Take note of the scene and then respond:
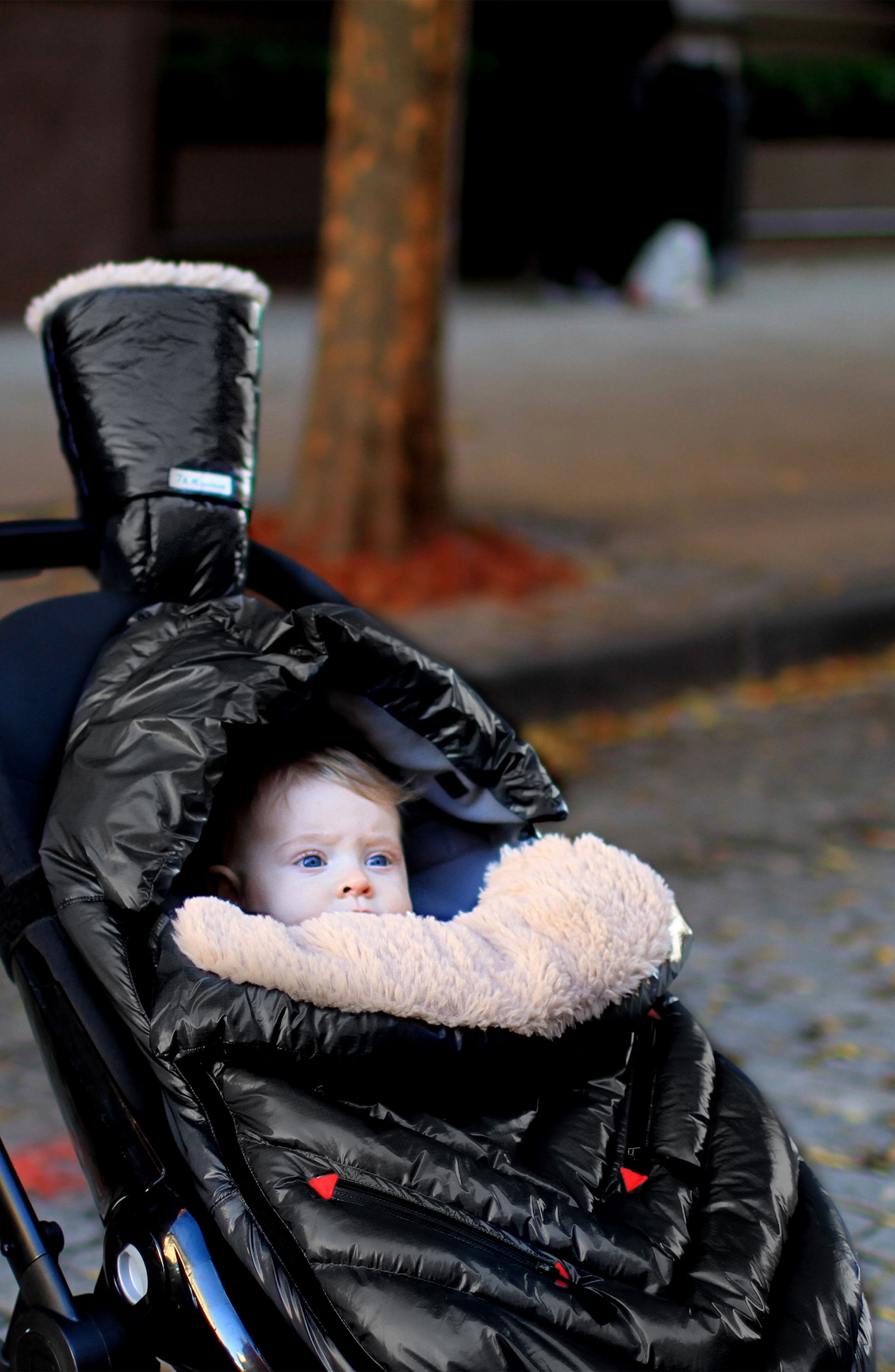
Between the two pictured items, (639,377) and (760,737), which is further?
(639,377)

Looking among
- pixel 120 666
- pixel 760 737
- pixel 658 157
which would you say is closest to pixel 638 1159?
pixel 120 666

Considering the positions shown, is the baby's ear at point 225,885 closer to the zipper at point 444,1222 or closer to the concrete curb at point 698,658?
the zipper at point 444,1222

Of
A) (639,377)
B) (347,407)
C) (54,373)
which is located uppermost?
(54,373)

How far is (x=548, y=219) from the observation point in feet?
54.4

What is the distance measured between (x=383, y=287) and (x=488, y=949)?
5198 mm

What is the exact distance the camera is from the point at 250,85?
573 inches

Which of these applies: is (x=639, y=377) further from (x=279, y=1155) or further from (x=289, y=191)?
(x=279, y=1155)

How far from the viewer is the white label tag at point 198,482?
262 centimetres

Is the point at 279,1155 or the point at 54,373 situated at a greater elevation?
the point at 54,373

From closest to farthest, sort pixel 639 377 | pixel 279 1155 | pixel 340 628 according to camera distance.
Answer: pixel 279 1155, pixel 340 628, pixel 639 377

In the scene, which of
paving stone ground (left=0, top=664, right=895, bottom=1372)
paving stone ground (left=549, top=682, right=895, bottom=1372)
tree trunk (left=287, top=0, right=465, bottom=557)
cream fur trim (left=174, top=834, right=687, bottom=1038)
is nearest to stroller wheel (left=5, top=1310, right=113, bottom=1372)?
cream fur trim (left=174, top=834, right=687, bottom=1038)

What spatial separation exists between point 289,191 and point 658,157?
3456mm

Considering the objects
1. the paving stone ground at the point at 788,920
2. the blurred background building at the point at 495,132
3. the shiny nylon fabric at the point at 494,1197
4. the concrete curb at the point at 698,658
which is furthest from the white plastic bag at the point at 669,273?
the shiny nylon fabric at the point at 494,1197

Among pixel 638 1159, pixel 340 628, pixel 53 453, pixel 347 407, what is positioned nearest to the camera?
pixel 638 1159
